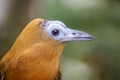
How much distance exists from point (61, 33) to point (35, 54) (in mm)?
216

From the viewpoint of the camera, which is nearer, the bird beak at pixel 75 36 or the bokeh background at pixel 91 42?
the bird beak at pixel 75 36

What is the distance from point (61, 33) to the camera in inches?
128

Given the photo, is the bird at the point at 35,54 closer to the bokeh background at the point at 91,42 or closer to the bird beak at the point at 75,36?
the bird beak at the point at 75,36

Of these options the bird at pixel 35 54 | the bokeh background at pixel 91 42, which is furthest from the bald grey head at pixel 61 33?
the bokeh background at pixel 91 42

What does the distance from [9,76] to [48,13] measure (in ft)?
5.87

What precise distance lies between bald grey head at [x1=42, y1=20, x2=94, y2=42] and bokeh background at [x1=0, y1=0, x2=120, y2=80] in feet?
4.13

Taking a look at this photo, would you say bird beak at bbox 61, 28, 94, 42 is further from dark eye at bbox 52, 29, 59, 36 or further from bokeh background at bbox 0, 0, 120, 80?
bokeh background at bbox 0, 0, 120, 80

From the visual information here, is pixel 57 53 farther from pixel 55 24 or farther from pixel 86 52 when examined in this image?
pixel 86 52

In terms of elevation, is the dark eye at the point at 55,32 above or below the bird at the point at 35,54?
above

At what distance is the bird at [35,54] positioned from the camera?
3.12m

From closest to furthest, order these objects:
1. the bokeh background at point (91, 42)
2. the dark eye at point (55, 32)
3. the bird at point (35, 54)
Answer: the bird at point (35, 54) < the dark eye at point (55, 32) < the bokeh background at point (91, 42)

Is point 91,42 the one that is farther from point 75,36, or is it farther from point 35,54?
point 35,54

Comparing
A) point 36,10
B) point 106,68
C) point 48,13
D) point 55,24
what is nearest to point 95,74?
point 106,68

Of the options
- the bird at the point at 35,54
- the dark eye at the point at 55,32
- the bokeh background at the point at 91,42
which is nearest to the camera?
the bird at the point at 35,54
